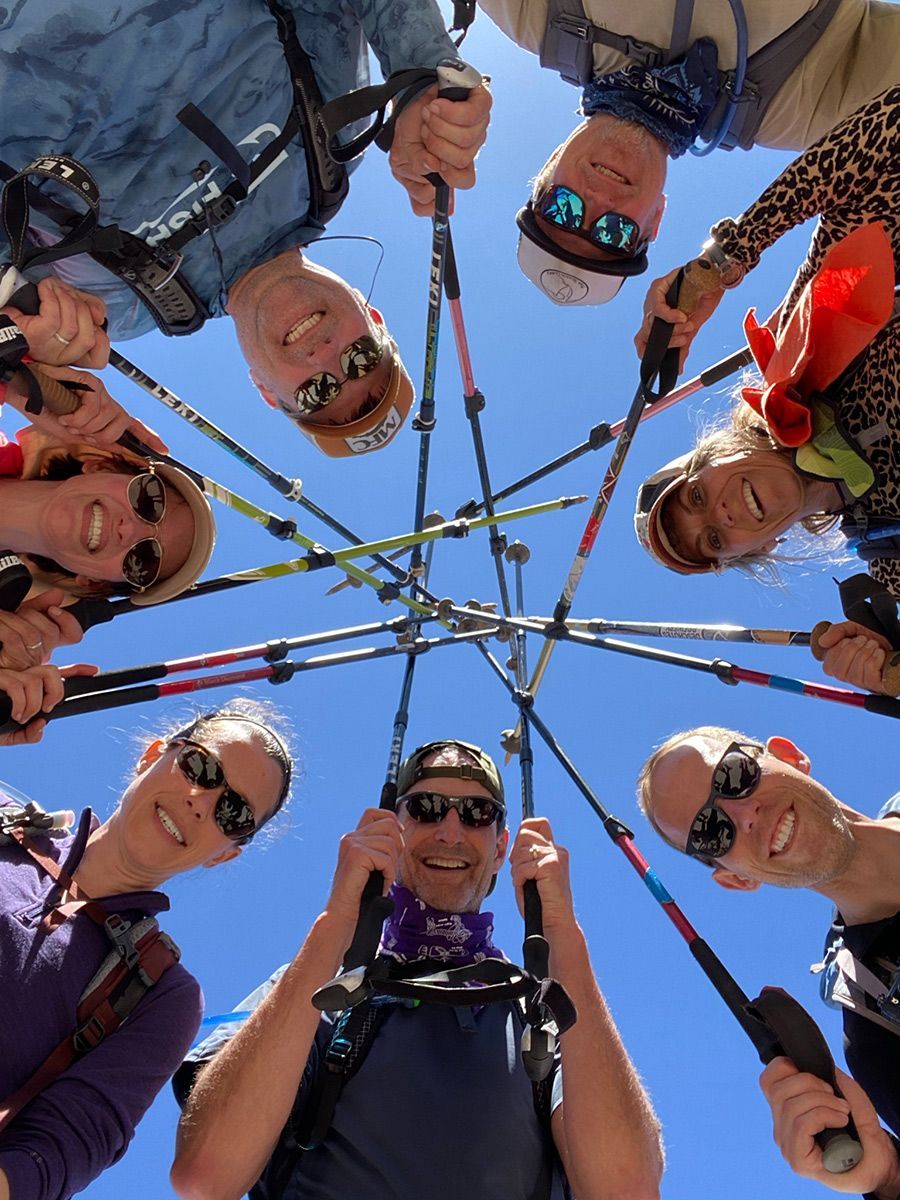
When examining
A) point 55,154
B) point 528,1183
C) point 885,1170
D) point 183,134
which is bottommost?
point 885,1170

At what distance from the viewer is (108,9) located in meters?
3.78

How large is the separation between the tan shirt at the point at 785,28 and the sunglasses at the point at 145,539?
3.62 metres

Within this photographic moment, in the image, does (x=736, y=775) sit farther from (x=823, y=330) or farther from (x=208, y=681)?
(x=208, y=681)

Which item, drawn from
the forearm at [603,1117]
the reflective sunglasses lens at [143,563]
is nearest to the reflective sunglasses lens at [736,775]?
the forearm at [603,1117]

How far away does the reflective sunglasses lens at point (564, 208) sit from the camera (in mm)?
5285

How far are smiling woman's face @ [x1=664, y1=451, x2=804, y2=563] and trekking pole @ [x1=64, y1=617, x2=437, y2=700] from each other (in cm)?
260

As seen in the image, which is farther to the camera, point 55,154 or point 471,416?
point 471,416

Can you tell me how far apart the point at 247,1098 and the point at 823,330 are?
4662mm

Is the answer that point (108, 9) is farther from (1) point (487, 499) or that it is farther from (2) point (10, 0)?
(1) point (487, 499)

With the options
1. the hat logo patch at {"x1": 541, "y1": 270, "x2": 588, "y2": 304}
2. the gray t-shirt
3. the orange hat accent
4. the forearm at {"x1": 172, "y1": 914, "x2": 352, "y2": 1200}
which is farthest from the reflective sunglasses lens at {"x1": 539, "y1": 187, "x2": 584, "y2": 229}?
the gray t-shirt

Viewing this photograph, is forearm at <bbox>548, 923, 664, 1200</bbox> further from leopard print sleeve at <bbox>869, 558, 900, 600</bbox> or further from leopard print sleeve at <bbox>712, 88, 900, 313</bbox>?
leopard print sleeve at <bbox>712, 88, 900, 313</bbox>

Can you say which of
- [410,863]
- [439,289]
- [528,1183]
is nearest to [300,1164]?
[528,1183]

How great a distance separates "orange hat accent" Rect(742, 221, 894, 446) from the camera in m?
4.54

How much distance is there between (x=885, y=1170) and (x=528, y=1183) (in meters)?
1.52
